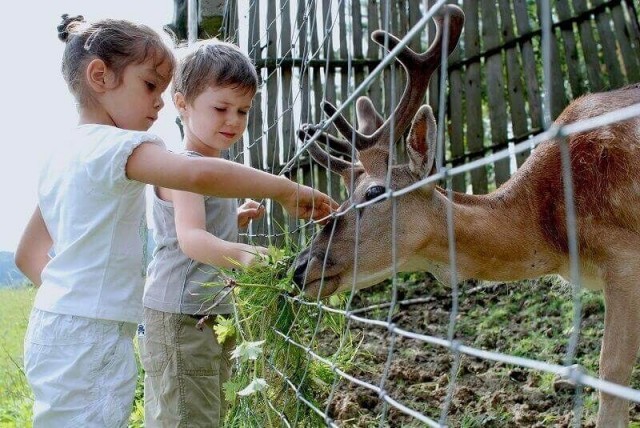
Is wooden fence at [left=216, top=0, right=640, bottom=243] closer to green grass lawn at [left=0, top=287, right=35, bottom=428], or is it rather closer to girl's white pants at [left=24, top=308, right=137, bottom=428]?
green grass lawn at [left=0, top=287, right=35, bottom=428]

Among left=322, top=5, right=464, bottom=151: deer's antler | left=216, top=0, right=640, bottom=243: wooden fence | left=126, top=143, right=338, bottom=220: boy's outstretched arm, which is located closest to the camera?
left=126, top=143, right=338, bottom=220: boy's outstretched arm

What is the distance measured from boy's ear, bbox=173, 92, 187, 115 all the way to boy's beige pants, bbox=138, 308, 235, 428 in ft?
2.50

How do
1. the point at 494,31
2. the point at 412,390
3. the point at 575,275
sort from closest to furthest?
the point at 575,275, the point at 412,390, the point at 494,31

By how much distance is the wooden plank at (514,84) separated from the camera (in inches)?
231

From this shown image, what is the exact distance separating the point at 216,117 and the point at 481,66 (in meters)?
3.81

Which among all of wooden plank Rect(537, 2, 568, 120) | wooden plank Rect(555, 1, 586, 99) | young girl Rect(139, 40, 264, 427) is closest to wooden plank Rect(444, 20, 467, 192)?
wooden plank Rect(537, 2, 568, 120)

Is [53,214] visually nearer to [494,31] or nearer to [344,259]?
[344,259]

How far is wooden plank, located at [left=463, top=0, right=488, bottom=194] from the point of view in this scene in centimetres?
610

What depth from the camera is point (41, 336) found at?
2.24 metres

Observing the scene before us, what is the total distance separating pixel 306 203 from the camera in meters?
2.38

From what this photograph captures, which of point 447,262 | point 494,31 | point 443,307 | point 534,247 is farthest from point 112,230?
point 494,31

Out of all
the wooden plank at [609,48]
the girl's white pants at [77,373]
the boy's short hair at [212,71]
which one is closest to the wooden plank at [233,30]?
the boy's short hair at [212,71]

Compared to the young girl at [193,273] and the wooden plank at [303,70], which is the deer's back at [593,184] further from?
the young girl at [193,273]

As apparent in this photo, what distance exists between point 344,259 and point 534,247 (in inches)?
35.6
